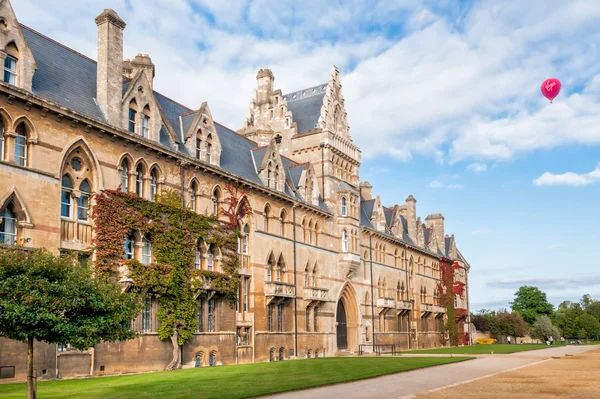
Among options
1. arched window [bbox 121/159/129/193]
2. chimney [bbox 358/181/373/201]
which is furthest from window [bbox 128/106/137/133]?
chimney [bbox 358/181/373/201]

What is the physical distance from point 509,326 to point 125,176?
263 feet

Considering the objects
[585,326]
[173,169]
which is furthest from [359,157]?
[585,326]

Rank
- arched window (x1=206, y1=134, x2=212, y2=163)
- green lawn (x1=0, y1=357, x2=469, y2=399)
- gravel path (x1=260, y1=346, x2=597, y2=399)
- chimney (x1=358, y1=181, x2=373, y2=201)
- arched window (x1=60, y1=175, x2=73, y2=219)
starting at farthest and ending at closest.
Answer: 1. chimney (x1=358, y1=181, x2=373, y2=201)
2. arched window (x1=206, y1=134, x2=212, y2=163)
3. arched window (x1=60, y1=175, x2=73, y2=219)
4. gravel path (x1=260, y1=346, x2=597, y2=399)
5. green lawn (x1=0, y1=357, x2=469, y2=399)

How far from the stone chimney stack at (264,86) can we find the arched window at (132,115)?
26757 millimetres

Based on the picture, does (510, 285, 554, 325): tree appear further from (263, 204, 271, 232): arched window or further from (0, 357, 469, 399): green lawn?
(0, 357, 469, 399): green lawn

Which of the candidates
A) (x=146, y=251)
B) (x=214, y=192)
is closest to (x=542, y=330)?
(x=214, y=192)

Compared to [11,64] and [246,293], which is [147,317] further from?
[11,64]

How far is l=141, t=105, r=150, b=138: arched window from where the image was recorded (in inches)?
1202

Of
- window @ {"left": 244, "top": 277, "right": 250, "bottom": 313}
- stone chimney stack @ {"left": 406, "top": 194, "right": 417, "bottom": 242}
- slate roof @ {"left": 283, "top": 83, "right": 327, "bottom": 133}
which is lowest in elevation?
window @ {"left": 244, "top": 277, "right": 250, "bottom": 313}

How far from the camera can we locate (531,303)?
12656 centimetres

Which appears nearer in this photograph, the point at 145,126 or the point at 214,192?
the point at 145,126

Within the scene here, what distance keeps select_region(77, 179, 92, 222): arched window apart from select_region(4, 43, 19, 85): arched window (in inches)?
199

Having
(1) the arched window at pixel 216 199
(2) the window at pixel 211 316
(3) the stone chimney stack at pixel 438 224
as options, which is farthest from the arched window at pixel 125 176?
(3) the stone chimney stack at pixel 438 224

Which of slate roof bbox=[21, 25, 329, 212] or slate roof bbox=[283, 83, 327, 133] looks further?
slate roof bbox=[283, 83, 327, 133]
